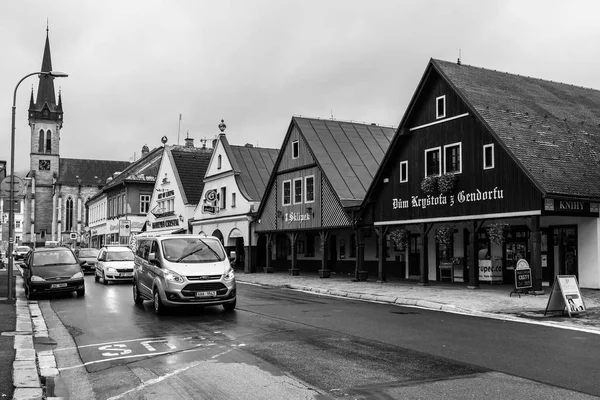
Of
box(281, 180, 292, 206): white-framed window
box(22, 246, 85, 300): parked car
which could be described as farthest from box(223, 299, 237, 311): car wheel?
box(281, 180, 292, 206): white-framed window

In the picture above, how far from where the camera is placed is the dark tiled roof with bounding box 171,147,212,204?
53375mm

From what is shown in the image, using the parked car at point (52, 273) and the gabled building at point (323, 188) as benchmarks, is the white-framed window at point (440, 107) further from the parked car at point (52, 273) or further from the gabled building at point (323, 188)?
the parked car at point (52, 273)

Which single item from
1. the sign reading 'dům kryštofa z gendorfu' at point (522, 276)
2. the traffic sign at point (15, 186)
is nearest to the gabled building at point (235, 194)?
the traffic sign at point (15, 186)

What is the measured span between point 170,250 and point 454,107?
1313 cm

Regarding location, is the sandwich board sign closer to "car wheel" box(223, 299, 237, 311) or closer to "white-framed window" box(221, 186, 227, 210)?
"car wheel" box(223, 299, 237, 311)

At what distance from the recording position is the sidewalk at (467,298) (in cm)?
1541

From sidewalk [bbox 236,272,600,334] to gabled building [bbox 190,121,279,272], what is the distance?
1214cm

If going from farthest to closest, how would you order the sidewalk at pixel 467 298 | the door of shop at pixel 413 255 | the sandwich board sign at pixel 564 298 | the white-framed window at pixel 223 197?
the white-framed window at pixel 223 197
the door of shop at pixel 413 255
the sandwich board sign at pixel 564 298
the sidewalk at pixel 467 298

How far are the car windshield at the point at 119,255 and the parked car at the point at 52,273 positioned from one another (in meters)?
7.13

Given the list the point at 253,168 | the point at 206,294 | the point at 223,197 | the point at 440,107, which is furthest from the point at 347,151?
the point at 206,294

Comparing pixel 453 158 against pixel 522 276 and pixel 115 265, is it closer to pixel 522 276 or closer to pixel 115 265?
pixel 522 276

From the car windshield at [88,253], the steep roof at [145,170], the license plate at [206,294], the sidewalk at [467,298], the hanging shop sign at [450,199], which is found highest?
the steep roof at [145,170]

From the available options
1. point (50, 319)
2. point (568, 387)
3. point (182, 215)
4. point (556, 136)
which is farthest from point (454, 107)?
point (182, 215)

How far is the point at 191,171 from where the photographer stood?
55.2 m
